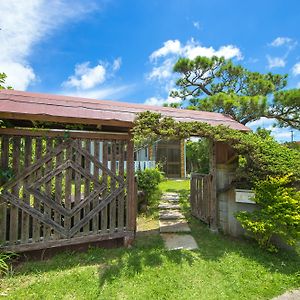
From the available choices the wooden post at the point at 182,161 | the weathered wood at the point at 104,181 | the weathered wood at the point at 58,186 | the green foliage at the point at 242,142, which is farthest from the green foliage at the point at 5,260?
the wooden post at the point at 182,161

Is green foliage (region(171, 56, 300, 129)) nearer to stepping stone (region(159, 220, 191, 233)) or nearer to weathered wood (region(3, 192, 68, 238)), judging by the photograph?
stepping stone (region(159, 220, 191, 233))

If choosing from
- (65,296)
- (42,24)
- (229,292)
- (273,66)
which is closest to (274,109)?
(273,66)

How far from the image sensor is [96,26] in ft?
25.5

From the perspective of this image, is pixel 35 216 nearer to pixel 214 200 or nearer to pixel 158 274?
pixel 158 274

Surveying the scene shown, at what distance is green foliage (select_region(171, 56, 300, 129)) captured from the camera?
8.17 m

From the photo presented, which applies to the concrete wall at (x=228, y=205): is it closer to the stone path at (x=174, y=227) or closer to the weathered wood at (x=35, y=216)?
the stone path at (x=174, y=227)

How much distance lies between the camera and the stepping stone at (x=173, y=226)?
521 cm

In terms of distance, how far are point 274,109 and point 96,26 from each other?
25.7 feet

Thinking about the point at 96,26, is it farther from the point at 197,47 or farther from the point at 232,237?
the point at 232,237

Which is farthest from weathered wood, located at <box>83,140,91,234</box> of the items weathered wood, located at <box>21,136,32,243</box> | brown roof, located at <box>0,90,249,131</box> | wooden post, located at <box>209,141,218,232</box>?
wooden post, located at <box>209,141,218,232</box>

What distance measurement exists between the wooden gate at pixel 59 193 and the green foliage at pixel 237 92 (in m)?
5.63

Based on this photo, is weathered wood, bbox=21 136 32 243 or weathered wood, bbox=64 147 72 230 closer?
weathered wood, bbox=21 136 32 243

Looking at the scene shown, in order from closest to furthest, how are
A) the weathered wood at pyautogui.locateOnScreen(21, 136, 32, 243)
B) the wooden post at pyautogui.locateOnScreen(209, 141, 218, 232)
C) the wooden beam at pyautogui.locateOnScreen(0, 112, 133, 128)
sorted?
the wooden beam at pyautogui.locateOnScreen(0, 112, 133, 128) → the weathered wood at pyautogui.locateOnScreen(21, 136, 32, 243) → the wooden post at pyautogui.locateOnScreen(209, 141, 218, 232)

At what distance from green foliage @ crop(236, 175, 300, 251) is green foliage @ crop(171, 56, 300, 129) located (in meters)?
4.84
